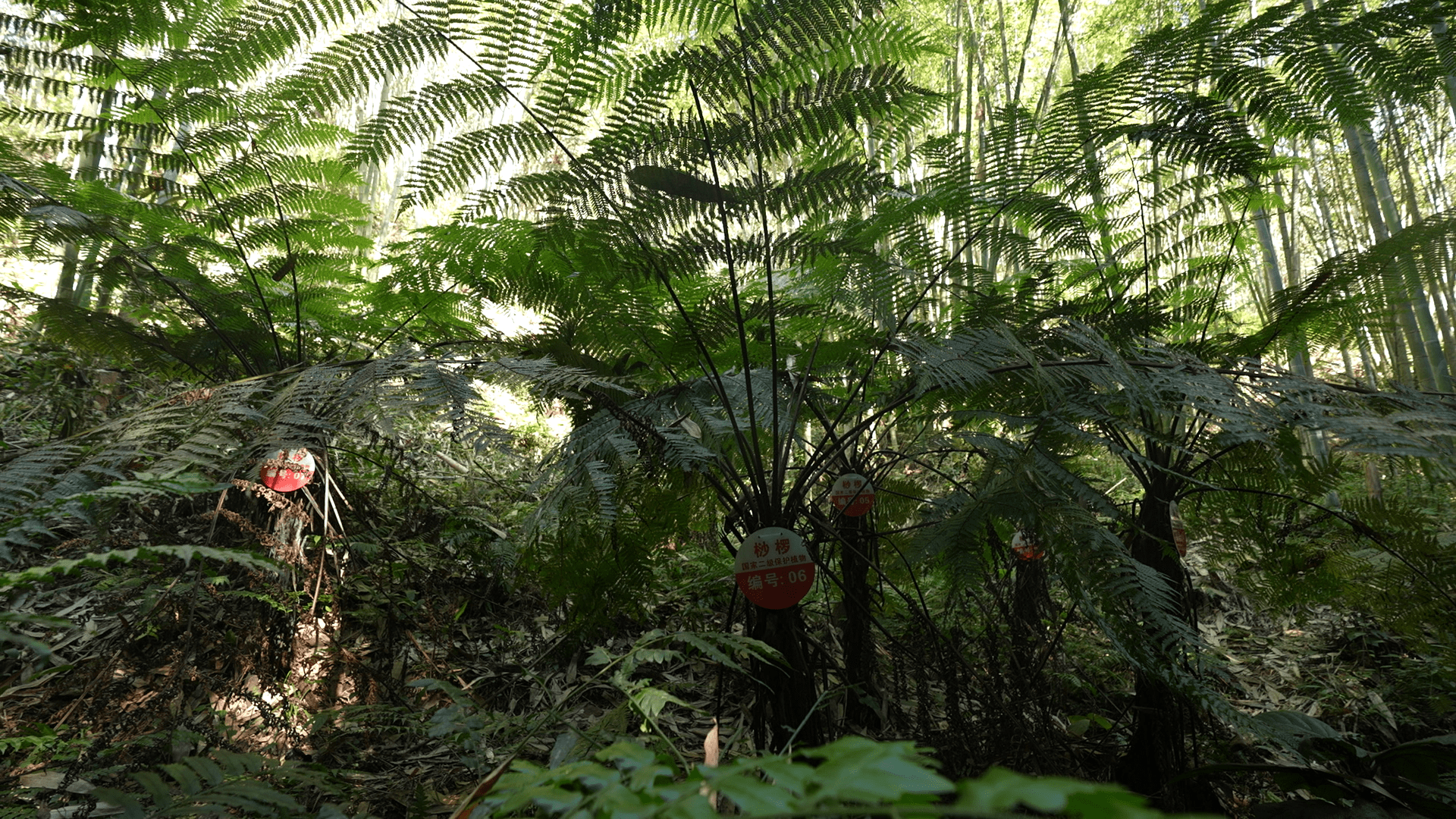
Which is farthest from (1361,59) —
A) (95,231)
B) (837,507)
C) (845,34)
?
(95,231)

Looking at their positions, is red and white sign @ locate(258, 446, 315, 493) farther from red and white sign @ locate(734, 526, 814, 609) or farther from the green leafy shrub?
the green leafy shrub

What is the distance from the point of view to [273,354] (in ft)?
7.20

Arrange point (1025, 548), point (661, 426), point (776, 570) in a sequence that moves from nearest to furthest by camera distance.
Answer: point (776, 570) → point (661, 426) → point (1025, 548)

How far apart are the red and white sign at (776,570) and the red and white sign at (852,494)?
344 millimetres

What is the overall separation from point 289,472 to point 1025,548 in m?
1.82

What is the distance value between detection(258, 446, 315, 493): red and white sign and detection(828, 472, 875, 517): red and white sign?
1321 mm

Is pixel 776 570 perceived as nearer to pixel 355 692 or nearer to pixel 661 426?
pixel 661 426

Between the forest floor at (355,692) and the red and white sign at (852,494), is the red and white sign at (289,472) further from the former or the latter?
the red and white sign at (852,494)

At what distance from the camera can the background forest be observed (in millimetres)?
1163

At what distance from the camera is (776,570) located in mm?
1178

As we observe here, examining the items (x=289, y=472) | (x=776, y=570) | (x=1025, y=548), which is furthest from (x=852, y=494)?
(x=289, y=472)

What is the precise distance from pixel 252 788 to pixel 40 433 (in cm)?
303

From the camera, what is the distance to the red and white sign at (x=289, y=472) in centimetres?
179

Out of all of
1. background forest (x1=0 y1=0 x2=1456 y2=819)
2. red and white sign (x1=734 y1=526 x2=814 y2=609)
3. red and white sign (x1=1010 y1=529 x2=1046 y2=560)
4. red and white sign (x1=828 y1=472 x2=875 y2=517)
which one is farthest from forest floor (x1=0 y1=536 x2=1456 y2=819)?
red and white sign (x1=828 y1=472 x2=875 y2=517)
